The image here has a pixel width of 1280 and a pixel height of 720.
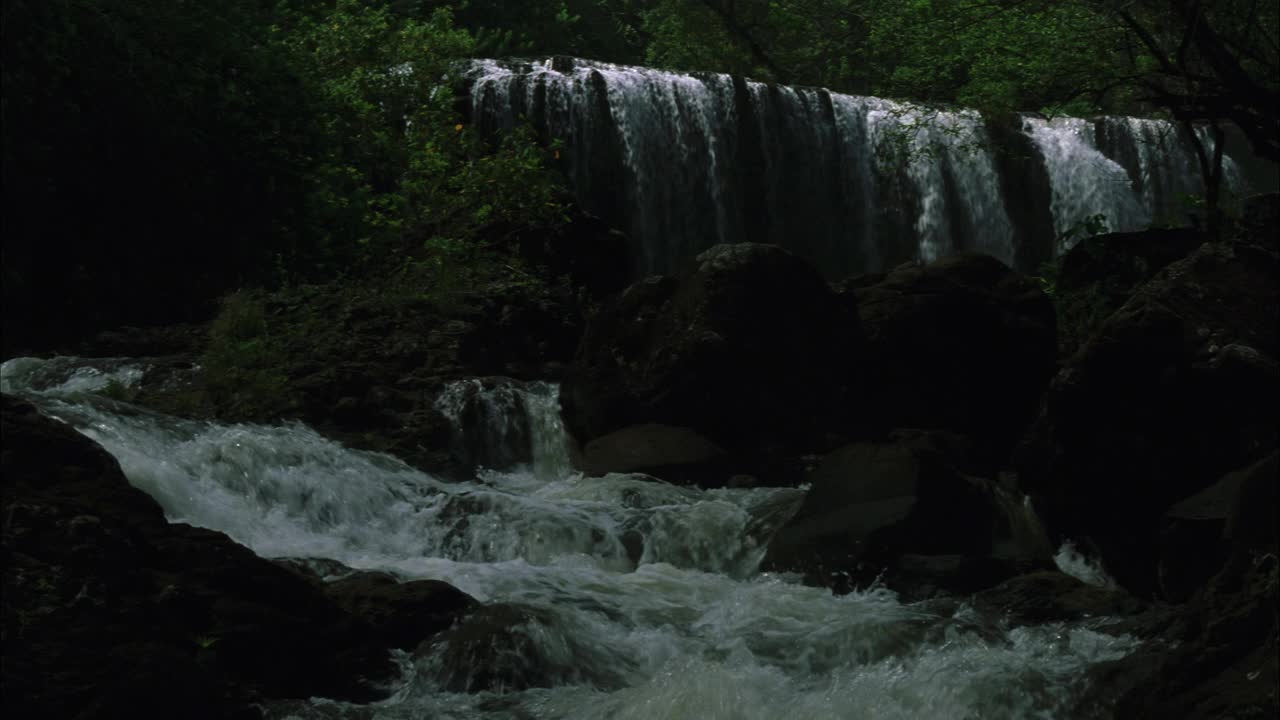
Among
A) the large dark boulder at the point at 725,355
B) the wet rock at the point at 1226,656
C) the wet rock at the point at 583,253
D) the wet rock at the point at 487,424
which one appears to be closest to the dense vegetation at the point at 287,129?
the wet rock at the point at 583,253

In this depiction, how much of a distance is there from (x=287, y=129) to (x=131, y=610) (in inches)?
447

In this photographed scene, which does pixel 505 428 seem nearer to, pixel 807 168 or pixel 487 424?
pixel 487 424

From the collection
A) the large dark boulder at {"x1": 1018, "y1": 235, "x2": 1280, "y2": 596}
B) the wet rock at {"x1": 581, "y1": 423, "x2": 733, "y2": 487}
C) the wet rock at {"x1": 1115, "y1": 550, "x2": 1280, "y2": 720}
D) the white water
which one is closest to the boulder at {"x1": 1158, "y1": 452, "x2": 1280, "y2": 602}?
the large dark boulder at {"x1": 1018, "y1": 235, "x2": 1280, "y2": 596}

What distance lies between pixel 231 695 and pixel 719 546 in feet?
13.9

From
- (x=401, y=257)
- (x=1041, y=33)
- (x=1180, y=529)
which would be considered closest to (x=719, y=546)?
(x=1180, y=529)

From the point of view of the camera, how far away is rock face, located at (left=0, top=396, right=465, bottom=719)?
5.20 meters

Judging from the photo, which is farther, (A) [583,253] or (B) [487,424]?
(A) [583,253]

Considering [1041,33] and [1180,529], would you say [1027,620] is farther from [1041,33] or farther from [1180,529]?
[1041,33]

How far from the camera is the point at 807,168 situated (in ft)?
71.7

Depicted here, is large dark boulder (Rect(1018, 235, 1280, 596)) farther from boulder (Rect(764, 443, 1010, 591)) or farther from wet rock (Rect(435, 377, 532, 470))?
wet rock (Rect(435, 377, 532, 470))

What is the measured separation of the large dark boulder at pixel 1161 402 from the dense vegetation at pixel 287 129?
78.0 inches

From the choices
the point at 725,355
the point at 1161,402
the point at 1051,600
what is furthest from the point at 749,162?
the point at 1051,600

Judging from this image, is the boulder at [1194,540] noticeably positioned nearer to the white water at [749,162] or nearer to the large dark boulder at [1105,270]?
the large dark boulder at [1105,270]

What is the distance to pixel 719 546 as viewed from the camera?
30.6ft
